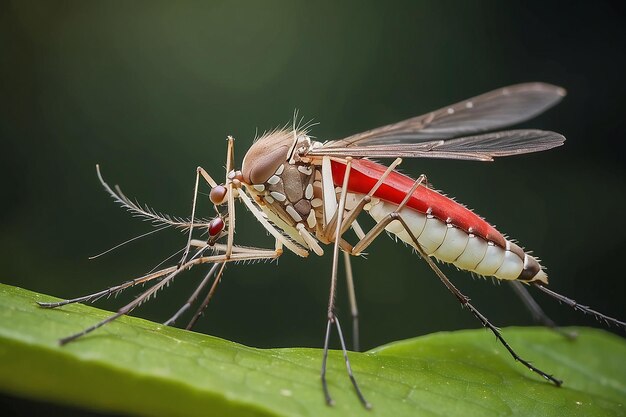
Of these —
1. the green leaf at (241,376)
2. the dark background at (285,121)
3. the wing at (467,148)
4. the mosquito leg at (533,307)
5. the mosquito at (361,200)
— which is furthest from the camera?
the dark background at (285,121)

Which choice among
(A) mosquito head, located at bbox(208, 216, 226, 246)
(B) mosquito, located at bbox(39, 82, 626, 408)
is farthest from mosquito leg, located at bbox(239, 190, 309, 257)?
(A) mosquito head, located at bbox(208, 216, 226, 246)

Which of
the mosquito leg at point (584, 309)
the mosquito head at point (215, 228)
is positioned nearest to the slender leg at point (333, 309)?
the mosquito head at point (215, 228)

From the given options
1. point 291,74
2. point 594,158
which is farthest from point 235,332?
point 594,158

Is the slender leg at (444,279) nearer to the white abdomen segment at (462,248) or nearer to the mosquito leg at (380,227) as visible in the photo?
the mosquito leg at (380,227)

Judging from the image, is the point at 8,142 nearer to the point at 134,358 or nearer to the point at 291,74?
the point at 291,74

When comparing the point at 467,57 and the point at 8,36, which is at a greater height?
the point at 467,57

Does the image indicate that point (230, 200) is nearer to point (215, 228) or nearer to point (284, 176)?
point (215, 228)
